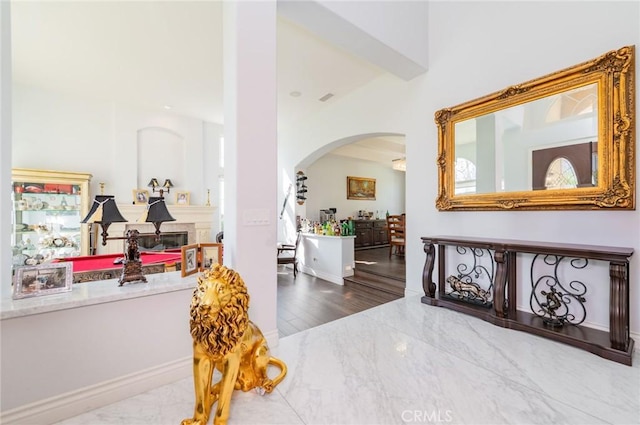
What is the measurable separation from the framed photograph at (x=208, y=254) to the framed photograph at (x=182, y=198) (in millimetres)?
4687

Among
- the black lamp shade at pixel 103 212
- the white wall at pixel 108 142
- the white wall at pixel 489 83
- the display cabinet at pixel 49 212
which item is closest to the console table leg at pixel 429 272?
the white wall at pixel 489 83

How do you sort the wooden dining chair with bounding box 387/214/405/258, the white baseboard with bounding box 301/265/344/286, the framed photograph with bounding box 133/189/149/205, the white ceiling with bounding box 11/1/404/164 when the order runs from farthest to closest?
the wooden dining chair with bounding box 387/214/405/258
the framed photograph with bounding box 133/189/149/205
the white baseboard with bounding box 301/265/344/286
the white ceiling with bounding box 11/1/404/164

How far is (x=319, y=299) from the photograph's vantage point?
3.76 meters

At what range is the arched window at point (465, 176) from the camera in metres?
3.03

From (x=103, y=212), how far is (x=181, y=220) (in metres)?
4.57

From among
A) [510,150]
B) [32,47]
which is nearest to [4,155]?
[32,47]

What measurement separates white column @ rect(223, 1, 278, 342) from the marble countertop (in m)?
0.43

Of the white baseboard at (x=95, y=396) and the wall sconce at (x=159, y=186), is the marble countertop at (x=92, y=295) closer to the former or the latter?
the white baseboard at (x=95, y=396)

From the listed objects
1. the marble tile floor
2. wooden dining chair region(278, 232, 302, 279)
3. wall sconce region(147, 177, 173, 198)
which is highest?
wall sconce region(147, 177, 173, 198)

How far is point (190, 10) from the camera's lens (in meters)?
2.85

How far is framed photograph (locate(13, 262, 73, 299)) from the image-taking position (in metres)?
1.48

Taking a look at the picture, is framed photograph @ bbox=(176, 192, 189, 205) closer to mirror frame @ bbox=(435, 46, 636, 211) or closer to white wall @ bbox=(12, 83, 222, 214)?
white wall @ bbox=(12, 83, 222, 214)

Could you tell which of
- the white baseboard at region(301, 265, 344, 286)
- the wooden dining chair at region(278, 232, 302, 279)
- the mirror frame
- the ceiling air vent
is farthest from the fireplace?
the mirror frame

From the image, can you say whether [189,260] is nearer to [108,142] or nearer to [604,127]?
[604,127]
